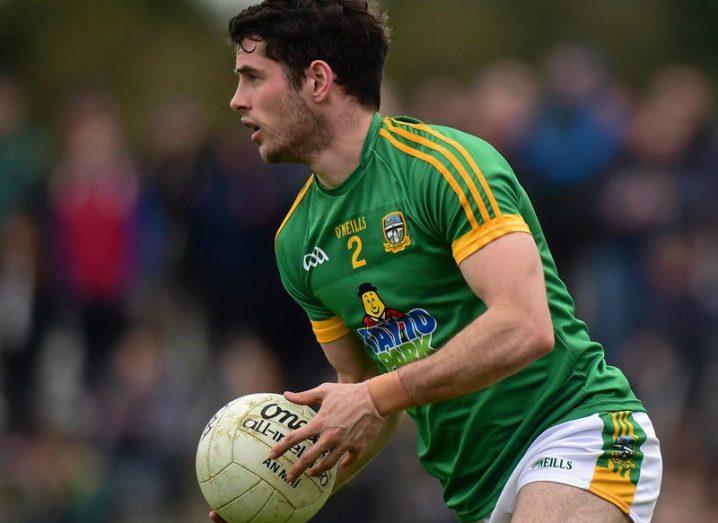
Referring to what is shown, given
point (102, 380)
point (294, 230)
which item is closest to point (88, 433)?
point (102, 380)

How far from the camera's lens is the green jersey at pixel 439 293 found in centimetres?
473

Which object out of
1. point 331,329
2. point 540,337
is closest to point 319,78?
point 331,329

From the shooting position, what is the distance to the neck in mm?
5047

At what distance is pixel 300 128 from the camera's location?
16.7 ft

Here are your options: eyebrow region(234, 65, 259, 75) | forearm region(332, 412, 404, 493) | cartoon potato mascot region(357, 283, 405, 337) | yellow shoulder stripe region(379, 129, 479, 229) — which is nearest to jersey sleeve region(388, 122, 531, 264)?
yellow shoulder stripe region(379, 129, 479, 229)

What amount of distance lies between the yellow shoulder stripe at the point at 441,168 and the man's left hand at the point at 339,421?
683 millimetres

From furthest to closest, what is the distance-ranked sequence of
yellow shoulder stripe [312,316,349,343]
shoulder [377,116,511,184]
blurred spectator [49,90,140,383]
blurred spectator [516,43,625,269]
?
blurred spectator [49,90,140,383]
blurred spectator [516,43,625,269]
yellow shoulder stripe [312,316,349,343]
shoulder [377,116,511,184]

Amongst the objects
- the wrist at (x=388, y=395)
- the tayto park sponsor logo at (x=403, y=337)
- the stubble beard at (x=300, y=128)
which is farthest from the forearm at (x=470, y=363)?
the stubble beard at (x=300, y=128)

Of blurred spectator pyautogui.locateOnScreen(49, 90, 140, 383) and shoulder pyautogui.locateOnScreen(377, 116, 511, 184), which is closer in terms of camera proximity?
shoulder pyautogui.locateOnScreen(377, 116, 511, 184)

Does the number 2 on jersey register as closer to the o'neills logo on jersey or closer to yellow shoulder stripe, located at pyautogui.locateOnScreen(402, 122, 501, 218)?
the o'neills logo on jersey

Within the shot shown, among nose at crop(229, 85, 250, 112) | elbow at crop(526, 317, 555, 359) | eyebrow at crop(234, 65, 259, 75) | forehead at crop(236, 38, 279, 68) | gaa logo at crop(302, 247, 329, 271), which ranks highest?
forehead at crop(236, 38, 279, 68)

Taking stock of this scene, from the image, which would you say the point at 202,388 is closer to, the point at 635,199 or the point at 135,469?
the point at 135,469

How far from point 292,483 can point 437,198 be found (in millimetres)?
1171

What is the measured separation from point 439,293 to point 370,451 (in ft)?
2.99
